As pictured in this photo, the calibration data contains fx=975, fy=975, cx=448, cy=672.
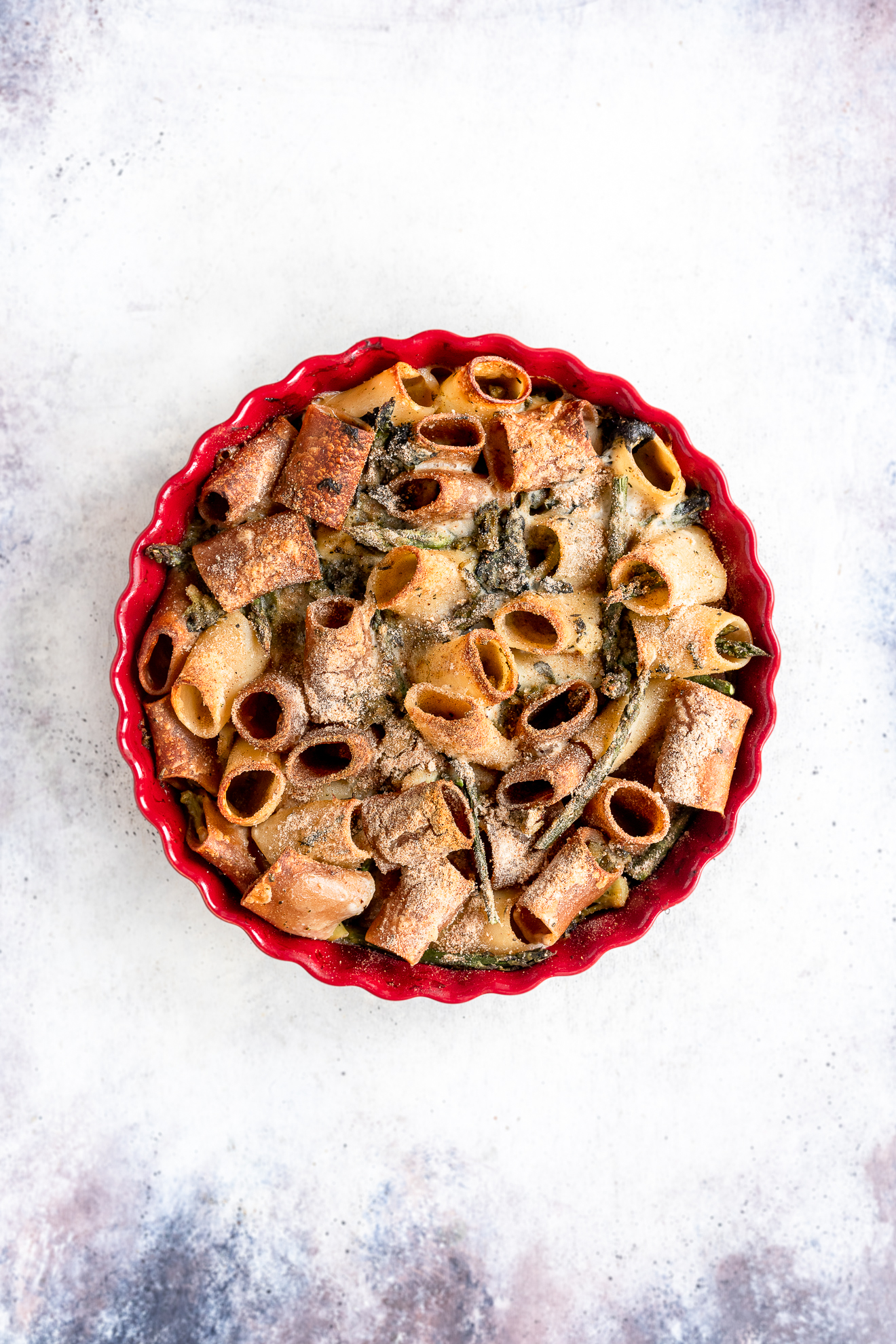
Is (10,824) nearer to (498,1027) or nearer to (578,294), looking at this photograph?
(498,1027)

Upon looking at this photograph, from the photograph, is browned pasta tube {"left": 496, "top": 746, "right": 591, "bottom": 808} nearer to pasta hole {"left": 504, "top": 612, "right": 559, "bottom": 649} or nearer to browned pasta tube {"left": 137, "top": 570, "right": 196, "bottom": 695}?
pasta hole {"left": 504, "top": 612, "right": 559, "bottom": 649}

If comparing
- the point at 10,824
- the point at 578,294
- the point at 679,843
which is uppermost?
the point at 578,294

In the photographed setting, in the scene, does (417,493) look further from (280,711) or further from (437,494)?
(280,711)

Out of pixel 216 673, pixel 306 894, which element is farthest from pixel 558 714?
pixel 216 673

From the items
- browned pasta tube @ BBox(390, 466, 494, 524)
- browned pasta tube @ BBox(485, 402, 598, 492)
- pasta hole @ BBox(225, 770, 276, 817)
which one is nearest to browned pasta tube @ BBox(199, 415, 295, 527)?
browned pasta tube @ BBox(390, 466, 494, 524)

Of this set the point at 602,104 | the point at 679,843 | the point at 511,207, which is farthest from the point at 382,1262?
the point at 602,104
